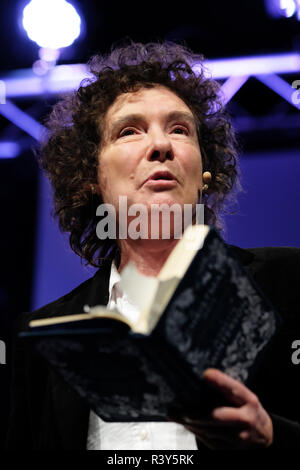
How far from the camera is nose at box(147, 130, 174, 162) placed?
144 cm

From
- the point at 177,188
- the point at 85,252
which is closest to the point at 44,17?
the point at 85,252

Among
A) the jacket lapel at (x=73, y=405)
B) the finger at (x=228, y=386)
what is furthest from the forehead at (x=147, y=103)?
the finger at (x=228, y=386)

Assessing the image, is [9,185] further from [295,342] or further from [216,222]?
[295,342]

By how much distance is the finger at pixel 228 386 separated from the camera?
2.73 ft

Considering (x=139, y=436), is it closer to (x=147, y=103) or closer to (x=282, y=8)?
→ (x=147, y=103)

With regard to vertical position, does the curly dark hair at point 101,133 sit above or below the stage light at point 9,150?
below

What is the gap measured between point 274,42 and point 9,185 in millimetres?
1459

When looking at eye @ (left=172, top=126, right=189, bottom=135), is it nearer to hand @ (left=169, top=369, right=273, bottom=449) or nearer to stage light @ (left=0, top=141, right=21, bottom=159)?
hand @ (left=169, top=369, right=273, bottom=449)

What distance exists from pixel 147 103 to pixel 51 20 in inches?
43.8

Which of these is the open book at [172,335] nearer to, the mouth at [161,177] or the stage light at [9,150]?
the mouth at [161,177]

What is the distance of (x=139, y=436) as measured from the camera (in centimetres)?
125

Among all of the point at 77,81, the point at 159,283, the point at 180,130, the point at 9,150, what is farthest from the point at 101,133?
the point at 9,150

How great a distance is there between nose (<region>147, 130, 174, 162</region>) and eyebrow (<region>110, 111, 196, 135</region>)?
0.32 ft

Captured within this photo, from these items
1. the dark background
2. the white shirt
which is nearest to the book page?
the white shirt
